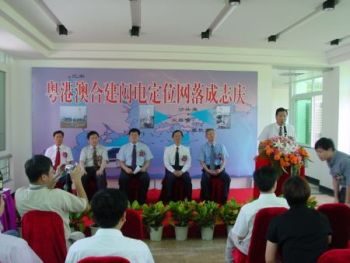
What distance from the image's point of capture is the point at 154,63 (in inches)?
253

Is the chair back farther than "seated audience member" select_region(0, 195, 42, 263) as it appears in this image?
Yes

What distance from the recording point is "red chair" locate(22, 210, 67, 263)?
209 centimetres

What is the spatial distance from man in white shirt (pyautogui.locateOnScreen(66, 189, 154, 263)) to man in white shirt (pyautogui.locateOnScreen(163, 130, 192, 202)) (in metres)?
3.79

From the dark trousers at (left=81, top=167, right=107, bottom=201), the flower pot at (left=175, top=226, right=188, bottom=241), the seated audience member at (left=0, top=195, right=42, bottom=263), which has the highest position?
the seated audience member at (left=0, top=195, right=42, bottom=263)

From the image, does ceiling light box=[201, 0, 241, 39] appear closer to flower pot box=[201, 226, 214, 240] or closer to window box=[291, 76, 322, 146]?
flower pot box=[201, 226, 214, 240]

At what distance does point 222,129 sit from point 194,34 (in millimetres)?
1955

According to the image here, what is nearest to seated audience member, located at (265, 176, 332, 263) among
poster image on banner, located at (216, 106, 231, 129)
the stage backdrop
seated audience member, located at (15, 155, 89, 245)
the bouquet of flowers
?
seated audience member, located at (15, 155, 89, 245)

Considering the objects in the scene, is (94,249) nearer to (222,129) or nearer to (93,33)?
(93,33)

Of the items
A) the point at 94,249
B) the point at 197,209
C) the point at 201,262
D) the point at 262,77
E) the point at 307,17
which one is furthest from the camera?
the point at 262,77

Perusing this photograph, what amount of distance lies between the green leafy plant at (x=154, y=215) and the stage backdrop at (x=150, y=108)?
2317 millimetres

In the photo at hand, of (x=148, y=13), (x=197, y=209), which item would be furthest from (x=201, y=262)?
(x=148, y=13)

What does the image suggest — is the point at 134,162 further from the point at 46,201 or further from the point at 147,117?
the point at 46,201

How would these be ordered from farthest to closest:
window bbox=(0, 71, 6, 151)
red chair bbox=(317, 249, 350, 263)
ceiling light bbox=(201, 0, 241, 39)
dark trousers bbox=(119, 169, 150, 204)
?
window bbox=(0, 71, 6, 151)
dark trousers bbox=(119, 169, 150, 204)
ceiling light bbox=(201, 0, 241, 39)
red chair bbox=(317, 249, 350, 263)

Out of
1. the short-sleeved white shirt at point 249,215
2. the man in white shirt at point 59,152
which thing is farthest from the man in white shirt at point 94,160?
the short-sleeved white shirt at point 249,215
